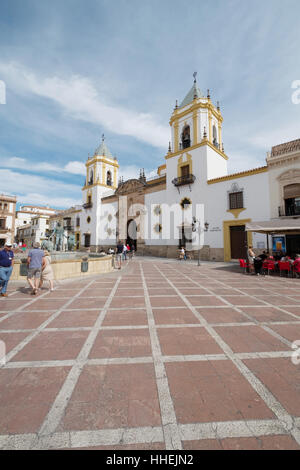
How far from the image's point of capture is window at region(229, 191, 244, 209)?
14.8m

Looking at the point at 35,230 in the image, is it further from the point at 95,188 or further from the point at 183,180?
the point at 183,180

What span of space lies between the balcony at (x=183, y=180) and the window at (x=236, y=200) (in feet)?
13.0

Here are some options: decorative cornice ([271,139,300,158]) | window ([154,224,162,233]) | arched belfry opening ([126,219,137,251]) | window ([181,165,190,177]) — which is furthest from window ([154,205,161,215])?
decorative cornice ([271,139,300,158])

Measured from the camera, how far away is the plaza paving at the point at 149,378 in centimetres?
147

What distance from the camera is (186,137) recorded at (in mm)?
19406

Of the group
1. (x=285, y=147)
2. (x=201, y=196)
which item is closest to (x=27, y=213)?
(x=201, y=196)

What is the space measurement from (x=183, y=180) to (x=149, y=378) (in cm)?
1770

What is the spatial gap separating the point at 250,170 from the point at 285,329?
539 inches

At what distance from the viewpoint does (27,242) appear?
47.5m
